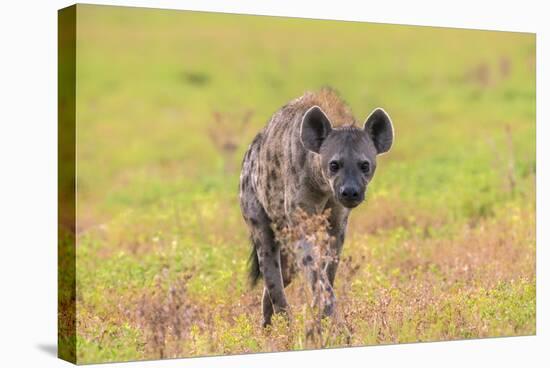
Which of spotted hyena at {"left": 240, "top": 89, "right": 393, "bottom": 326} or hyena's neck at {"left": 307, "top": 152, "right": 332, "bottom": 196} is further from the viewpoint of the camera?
hyena's neck at {"left": 307, "top": 152, "right": 332, "bottom": 196}

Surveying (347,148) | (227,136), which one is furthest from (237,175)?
(347,148)

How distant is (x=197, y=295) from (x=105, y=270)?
1.16 meters

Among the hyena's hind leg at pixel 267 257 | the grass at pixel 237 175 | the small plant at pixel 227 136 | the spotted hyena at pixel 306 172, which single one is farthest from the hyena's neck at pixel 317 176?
the small plant at pixel 227 136

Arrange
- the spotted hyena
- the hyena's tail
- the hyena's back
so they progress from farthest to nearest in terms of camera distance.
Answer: the hyena's tail < the hyena's back < the spotted hyena

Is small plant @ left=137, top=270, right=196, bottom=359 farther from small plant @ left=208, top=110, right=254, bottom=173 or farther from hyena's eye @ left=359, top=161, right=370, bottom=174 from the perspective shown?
small plant @ left=208, top=110, right=254, bottom=173

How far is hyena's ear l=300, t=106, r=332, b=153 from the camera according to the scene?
28.1 feet

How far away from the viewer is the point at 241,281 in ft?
33.2

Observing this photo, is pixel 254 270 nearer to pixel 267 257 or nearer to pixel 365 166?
pixel 267 257

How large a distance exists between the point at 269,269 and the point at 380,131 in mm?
1279

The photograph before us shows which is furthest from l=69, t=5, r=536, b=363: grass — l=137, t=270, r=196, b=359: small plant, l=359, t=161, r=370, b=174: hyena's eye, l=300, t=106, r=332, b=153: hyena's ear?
l=300, t=106, r=332, b=153: hyena's ear

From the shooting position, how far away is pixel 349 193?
8.17 m

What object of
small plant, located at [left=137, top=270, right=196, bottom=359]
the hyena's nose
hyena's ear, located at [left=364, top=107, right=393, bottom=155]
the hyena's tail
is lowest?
small plant, located at [left=137, top=270, right=196, bottom=359]

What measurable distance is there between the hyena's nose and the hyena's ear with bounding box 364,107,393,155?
0.63 meters

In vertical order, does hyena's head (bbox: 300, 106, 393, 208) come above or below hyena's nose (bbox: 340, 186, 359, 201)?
above
